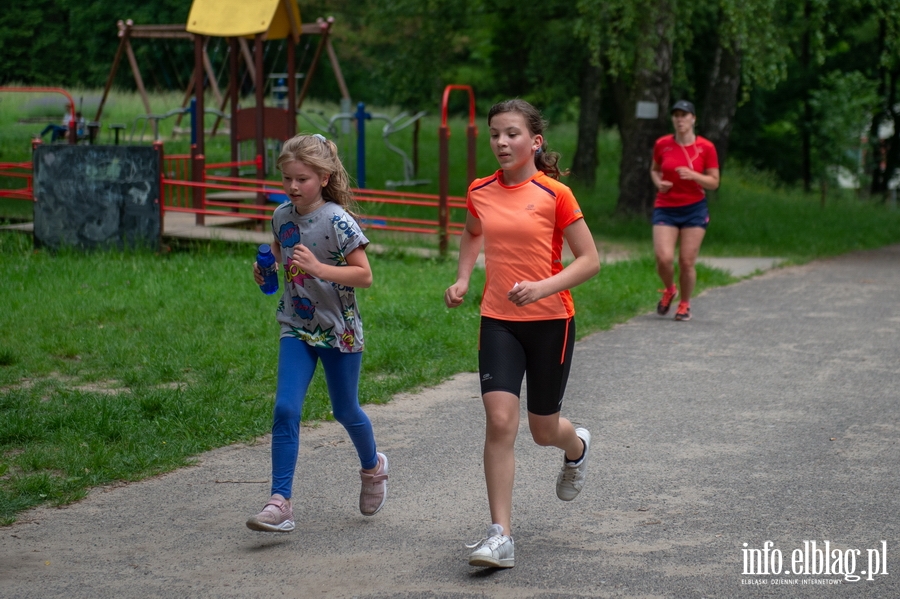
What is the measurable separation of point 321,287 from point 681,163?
5760mm

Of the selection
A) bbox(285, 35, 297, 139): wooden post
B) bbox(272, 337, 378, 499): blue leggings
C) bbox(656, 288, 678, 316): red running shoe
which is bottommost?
bbox(656, 288, 678, 316): red running shoe

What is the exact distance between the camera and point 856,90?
110ft

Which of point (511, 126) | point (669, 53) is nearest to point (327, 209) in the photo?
point (511, 126)

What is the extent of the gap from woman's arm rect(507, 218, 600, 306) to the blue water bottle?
1.06 metres

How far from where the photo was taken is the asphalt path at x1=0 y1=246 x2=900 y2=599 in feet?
13.3

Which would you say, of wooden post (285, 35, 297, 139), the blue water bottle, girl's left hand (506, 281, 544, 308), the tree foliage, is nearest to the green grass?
the blue water bottle

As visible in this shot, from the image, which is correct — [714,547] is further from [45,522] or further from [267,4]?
[267,4]

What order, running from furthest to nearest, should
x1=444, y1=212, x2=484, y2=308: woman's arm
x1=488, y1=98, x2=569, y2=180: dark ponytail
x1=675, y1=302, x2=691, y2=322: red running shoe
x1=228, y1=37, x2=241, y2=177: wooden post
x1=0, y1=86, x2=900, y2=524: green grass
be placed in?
x1=228, y1=37, x2=241, y2=177: wooden post, x1=675, y1=302, x2=691, y2=322: red running shoe, x1=0, y1=86, x2=900, y2=524: green grass, x1=444, y1=212, x2=484, y2=308: woman's arm, x1=488, y1=98, x2=569, y2=180: dark ponytail

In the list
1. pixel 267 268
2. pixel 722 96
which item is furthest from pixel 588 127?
pixel 267 268

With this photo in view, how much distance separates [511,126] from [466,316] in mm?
5339

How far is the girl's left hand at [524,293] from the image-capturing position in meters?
4.03

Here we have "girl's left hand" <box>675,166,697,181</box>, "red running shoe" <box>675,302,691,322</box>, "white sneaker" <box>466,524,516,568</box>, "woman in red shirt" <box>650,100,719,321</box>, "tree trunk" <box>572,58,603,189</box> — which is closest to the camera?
"white sneaker" <box>466,524,516,568</box>

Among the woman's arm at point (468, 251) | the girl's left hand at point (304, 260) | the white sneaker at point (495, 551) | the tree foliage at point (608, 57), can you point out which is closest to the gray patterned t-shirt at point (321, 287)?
the girl's left hand at point (304, 260)

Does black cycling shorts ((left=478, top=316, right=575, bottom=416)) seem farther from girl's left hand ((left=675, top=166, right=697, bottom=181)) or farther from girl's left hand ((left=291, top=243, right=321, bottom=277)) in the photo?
girl's left hand ((left=675, top=166, right=697, bottom=181))
